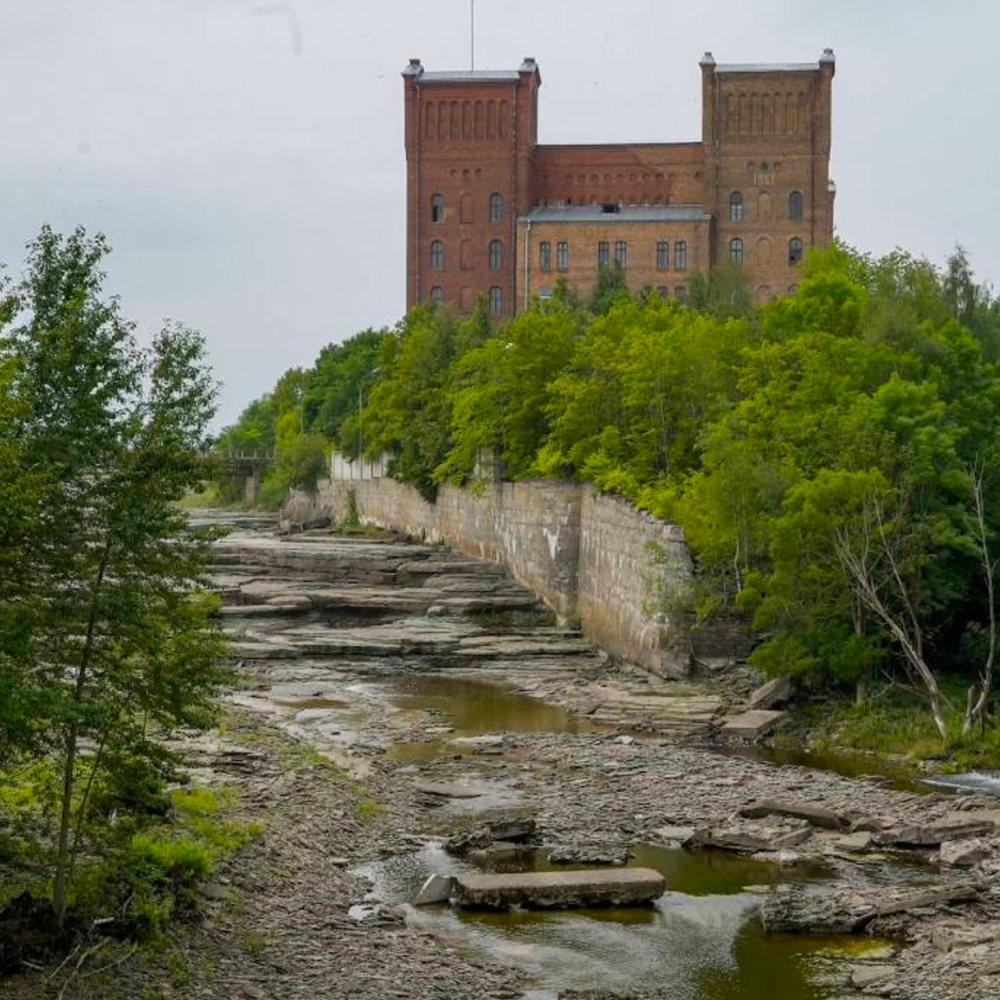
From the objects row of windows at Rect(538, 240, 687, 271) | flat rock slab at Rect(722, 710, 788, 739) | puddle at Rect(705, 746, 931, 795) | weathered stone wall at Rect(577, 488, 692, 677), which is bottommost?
puddle at Rect(705, 746, 931, 795)

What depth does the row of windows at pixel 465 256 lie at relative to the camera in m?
105

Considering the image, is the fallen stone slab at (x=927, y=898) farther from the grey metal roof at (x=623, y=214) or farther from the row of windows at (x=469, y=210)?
the row of windows at (x=469, y=210)

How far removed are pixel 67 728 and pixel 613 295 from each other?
6530cm

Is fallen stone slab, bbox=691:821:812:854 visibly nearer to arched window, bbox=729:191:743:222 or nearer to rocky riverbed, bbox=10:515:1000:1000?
rocky riverbed, bbox=10:515:1000:1000

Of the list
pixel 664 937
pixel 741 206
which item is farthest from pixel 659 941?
pixel 741 206

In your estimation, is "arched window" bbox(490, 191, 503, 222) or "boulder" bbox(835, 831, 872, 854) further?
"arched window" bbox(490, 191, 503, 222)

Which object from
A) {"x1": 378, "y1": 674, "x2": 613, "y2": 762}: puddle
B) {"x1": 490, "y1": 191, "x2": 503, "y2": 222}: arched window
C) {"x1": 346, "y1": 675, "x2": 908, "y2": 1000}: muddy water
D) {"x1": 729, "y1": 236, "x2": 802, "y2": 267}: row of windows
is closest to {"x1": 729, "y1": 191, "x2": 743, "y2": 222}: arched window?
{"x1": 729, "y1": 236, "x2": 802, "y2": 267}: row of windows

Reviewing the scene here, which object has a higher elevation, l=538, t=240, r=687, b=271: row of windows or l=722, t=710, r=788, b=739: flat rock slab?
l=538, t=240, r=687, b=271: row of windows

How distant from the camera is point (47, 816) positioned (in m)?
17.4

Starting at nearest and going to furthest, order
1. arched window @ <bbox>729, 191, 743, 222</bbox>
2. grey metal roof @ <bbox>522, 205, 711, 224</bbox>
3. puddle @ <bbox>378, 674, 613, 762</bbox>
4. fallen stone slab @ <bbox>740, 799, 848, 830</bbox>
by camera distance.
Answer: fallen stone slab @ <bbox>740, 799, 848, 830</bbox>, puddle @ <bbox>378, 674, 613, 762</bbox>, grey metal roof @ <bbox>522, 205, 711, 224</bbox>, arched window @ <bbox>729, 191, 743, 222</bbox>

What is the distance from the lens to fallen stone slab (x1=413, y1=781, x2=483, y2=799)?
24.8m

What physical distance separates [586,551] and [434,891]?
29.1 metres

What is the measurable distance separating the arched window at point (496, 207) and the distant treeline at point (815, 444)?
153ft

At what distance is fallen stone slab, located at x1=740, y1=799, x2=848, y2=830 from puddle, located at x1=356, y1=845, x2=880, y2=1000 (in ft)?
7.48
